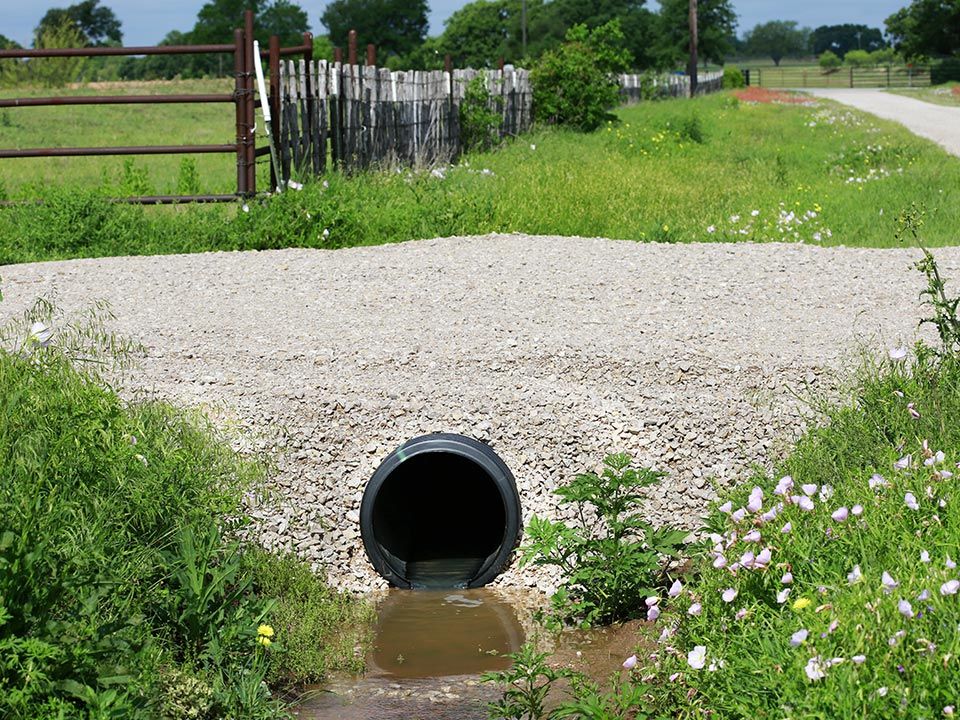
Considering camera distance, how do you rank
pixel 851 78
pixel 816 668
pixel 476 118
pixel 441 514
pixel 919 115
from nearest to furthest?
pixel 816 668, pixel 441 514, pixel 476 118, pixel 919 115, pixel 851 78

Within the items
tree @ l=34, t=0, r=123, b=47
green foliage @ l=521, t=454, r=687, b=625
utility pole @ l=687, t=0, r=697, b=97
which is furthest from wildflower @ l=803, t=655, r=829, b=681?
tree @ l=34, t=0, r=123, b=47

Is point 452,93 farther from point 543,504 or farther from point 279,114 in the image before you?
point 543,504

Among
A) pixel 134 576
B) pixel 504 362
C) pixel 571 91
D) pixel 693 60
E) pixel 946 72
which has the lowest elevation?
pixel 134 576

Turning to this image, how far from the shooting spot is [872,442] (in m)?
5.45

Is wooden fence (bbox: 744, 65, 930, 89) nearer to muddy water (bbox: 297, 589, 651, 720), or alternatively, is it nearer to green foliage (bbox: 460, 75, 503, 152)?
green foliage (bbox: 460, 75, 503, 152)

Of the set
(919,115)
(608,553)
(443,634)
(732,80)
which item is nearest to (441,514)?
(443,634)

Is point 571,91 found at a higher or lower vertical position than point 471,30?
lower

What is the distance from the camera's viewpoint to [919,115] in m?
30.6

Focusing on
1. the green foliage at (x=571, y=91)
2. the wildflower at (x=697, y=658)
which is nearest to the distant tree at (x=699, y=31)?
the green foliage at (x=571, y=91)

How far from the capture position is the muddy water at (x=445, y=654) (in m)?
4.68

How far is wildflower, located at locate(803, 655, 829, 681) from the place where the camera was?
3.23 m

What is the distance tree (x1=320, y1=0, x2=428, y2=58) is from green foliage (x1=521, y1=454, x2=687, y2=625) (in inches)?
3501

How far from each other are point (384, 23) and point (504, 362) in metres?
91.9

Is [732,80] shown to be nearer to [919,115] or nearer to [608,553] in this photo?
[919,115]
